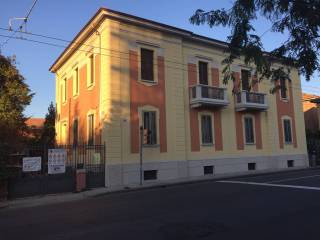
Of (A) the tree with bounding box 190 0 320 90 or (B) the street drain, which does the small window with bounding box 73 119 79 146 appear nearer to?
(B) the street drain

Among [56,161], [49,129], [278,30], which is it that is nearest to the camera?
[278,30]

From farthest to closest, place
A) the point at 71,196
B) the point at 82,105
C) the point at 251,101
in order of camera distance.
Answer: the point at 251,101
the point at 82,105
the point at 71,196

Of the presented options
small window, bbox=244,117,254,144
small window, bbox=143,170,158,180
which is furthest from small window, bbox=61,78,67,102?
small window, bbox=244,117,254,144

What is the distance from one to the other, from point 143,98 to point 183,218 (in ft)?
39.8

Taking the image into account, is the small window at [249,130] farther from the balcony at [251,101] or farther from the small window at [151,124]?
the small window at [151,124]

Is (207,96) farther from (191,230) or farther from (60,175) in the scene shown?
(191,230)

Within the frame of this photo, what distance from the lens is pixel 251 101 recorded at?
25094 mm

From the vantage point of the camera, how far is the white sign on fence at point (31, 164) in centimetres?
1502

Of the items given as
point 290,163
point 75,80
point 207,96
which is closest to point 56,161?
point 75,80

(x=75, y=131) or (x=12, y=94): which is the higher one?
(x=12, y=94)

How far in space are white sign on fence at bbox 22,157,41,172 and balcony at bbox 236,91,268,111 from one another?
1412 centimetres

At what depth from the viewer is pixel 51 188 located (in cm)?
1577

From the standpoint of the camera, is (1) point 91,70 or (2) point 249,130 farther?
(2) point 249,130

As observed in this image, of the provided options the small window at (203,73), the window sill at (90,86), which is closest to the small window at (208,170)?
the small window at (203,73)
